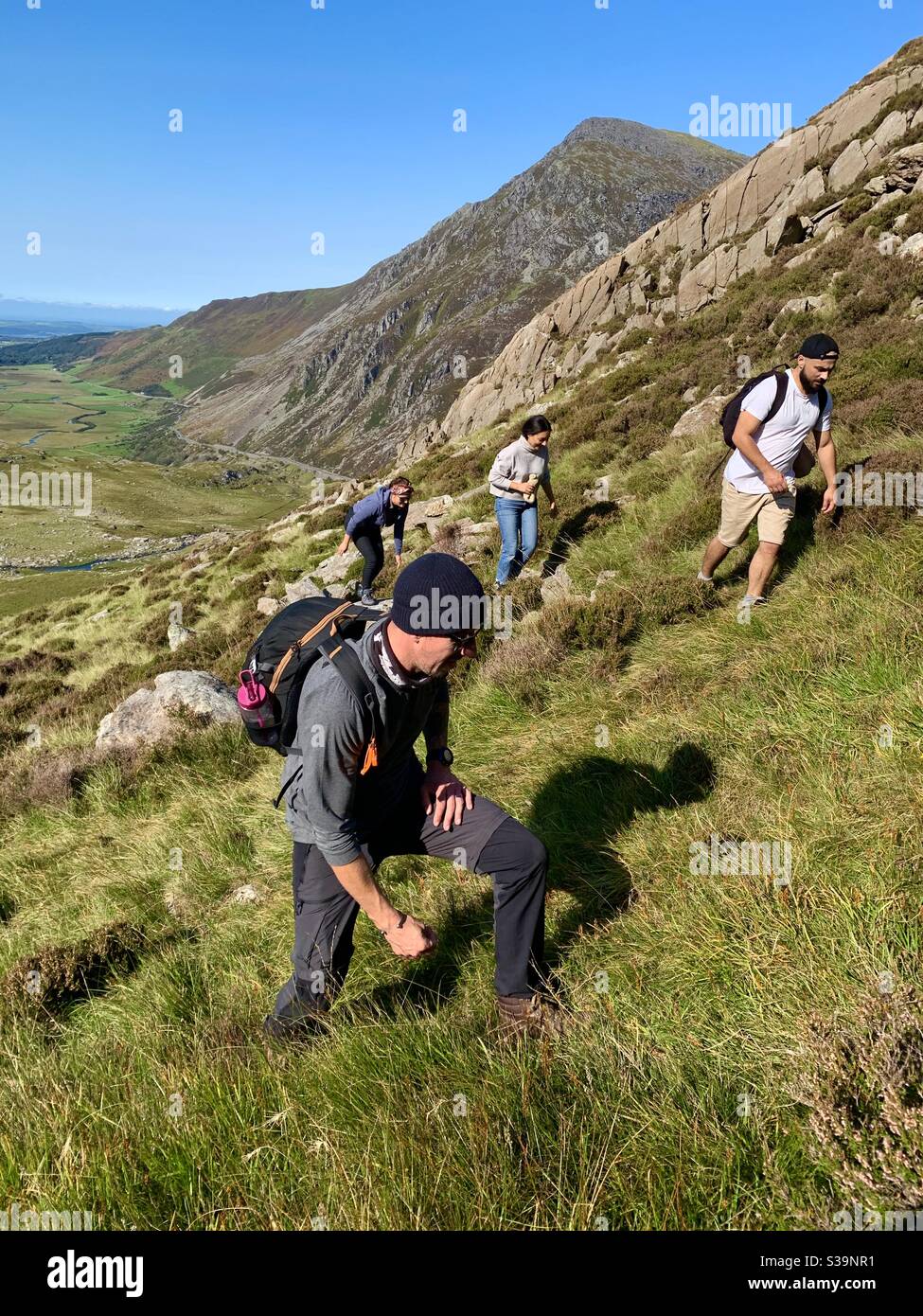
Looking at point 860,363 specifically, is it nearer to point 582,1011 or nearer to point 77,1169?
point 582,1011

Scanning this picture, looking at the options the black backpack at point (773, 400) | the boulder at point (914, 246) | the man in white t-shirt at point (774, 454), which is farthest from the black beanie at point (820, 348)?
the boulder at point (914, 246)

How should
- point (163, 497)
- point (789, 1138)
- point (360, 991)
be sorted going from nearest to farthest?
point (789, 1138) → point (360, 991) → point (163, 497)

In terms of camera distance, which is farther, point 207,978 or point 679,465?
point 679,465

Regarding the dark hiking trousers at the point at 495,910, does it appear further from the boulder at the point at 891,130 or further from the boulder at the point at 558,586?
the boulder at the point at 891,130

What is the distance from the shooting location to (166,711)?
8.53 metres

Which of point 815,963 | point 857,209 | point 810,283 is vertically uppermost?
point 857,209

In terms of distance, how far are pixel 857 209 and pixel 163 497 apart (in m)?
128

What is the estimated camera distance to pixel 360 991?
11.2 feet

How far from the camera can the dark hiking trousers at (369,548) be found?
1107 cm

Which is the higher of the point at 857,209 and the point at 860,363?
the point at 857,209

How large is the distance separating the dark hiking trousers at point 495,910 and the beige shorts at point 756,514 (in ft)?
14.5

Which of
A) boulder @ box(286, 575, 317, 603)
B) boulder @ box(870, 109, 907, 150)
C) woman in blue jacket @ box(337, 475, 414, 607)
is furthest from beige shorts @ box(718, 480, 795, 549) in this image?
boulder @ box(870, 109, 907, 150)
